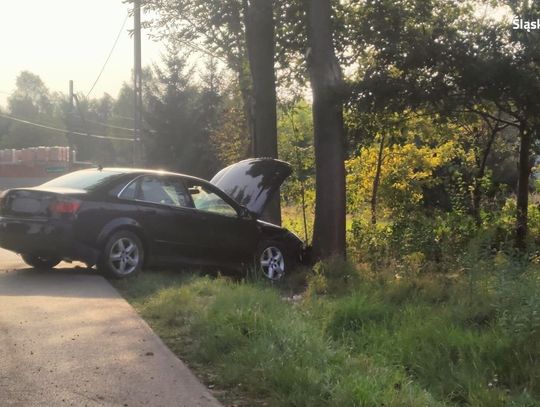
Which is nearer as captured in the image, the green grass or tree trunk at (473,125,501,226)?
the green grass

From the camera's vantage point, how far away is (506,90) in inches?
377

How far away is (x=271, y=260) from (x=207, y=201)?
1443 millimetres

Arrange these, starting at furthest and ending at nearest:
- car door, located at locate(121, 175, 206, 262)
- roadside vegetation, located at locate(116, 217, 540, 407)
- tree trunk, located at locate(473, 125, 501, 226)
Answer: tree trunk, located at locate(473, 125, 501, 226), car door, located at locate(121, 175, 206, 262), roadside vegetation, located at locate(116, 217, 540, 407)

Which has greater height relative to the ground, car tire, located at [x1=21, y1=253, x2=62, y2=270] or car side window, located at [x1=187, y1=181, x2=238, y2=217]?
car side window, located at [x1=187, y1=181, x2=238, y2=217]

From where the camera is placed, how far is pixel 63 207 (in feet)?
26.2

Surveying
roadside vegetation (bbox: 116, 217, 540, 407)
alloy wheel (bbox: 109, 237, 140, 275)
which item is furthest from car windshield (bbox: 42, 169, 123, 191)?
roadside vegetation (bbox: 116, 217, 540, 407)

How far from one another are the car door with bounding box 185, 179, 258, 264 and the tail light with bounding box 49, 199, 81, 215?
180 centimetres

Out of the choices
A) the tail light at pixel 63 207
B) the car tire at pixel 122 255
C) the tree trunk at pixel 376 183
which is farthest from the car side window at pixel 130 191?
the tree trunk at pixel 376 183

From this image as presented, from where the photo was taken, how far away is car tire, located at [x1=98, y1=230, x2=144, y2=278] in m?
8.19

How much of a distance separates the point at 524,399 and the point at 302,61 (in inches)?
395

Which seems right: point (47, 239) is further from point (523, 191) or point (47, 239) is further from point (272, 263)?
point (523, 191)

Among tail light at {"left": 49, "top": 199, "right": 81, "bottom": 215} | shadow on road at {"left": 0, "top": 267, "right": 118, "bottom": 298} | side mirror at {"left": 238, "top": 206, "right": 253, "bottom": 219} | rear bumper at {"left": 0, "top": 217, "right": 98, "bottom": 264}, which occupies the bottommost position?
shadow on road at {"left": 0, "top": 267, "right": 118, "bottom": 298}

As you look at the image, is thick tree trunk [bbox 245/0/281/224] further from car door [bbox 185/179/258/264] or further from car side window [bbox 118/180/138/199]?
car side window [bbox 118/180/138/199]

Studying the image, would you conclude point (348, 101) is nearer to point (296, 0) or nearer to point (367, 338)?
point (296, 0)
